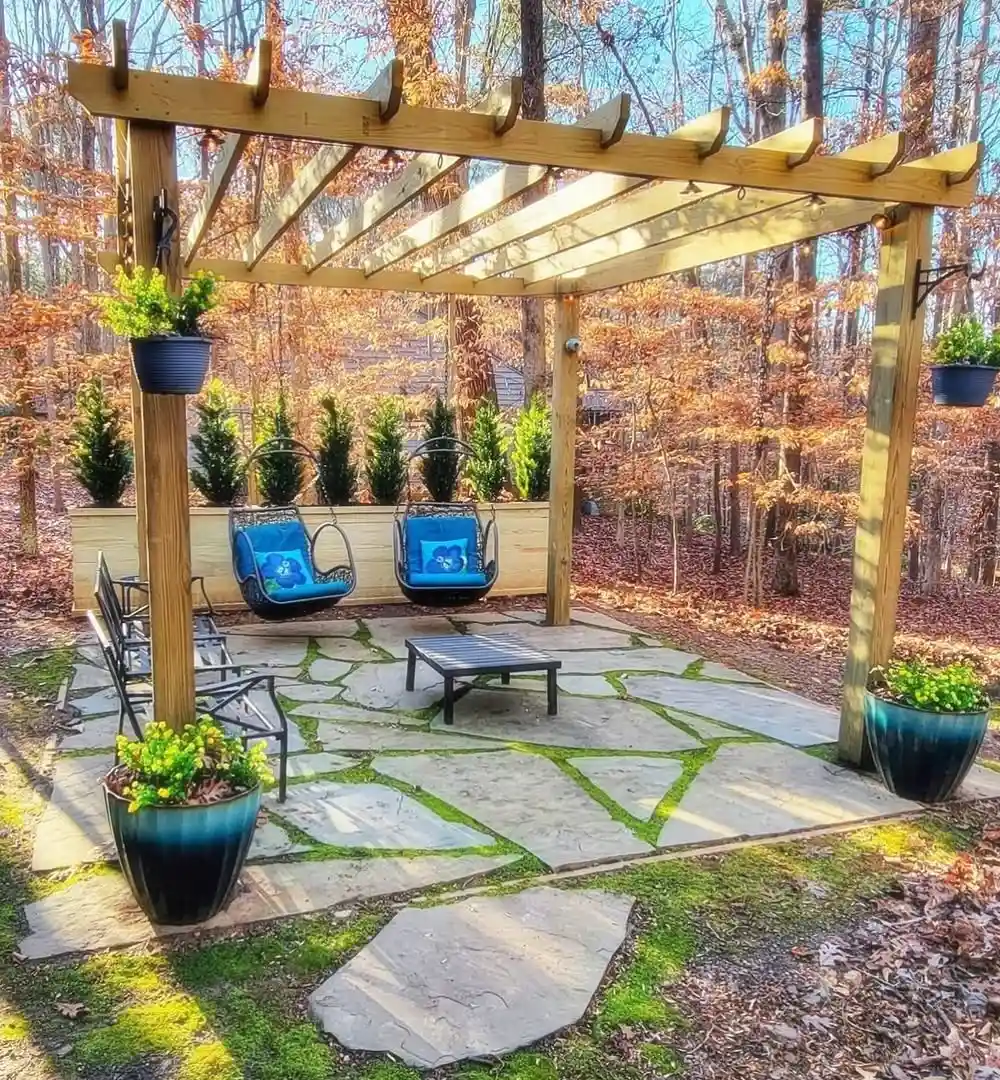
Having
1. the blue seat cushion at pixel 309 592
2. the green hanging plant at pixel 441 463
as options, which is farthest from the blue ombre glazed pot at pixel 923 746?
the green hanging plant at pixel 441 463

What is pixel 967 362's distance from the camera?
322 cm

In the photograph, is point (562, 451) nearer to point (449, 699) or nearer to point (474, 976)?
point (449, 699)

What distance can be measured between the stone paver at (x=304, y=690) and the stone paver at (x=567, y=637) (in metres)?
1.45

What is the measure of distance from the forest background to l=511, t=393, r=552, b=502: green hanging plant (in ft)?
3.50

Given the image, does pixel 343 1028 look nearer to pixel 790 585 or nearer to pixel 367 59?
pixel 790 585

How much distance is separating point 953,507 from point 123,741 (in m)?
9.54

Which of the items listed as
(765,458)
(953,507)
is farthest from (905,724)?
(953,507)

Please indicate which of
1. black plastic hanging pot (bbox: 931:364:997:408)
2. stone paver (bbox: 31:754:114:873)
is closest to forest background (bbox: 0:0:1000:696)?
black plastic hanging pot (bbox: 931:364:997:408)

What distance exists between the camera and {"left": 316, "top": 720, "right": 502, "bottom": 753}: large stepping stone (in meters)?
3.67

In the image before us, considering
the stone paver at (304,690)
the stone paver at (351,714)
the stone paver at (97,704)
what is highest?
the stone paver at (97,704)

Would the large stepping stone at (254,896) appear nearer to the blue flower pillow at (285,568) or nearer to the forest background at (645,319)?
the blue flower pillow at (285,568)

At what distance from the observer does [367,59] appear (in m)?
9.09

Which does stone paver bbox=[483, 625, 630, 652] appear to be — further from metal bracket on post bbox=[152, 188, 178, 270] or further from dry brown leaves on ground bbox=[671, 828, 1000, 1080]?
metal bracket on post bbox=[152, 188, 178, 270]

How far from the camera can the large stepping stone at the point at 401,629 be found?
18.0ft
